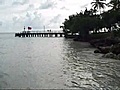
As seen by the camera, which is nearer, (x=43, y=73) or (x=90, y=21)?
(x=43, y=73)

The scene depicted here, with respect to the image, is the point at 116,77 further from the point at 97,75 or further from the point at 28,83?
the point at 28,83

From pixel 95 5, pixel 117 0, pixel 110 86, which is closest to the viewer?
pixel 110 86

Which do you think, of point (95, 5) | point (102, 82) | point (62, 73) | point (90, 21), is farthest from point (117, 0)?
point (95, 5)

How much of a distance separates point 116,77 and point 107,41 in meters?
32.9

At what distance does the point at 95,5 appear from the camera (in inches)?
3201

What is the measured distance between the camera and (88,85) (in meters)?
16.7

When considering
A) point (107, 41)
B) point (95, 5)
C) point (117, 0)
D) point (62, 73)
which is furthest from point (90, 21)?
point (62, 73)

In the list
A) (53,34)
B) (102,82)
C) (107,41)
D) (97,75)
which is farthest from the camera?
(53,34)

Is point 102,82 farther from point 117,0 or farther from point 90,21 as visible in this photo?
point 90,21

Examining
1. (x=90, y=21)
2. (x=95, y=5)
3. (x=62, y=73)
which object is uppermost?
(x=95, y=5)

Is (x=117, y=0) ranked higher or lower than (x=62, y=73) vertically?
higher

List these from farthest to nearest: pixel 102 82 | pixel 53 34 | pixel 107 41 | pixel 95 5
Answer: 1. pixel 53 34
2. pixel 95 5
3. pixel 107 41
4. pixel 102 82

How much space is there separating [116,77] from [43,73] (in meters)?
7.06

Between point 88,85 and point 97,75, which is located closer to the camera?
point 88,85
